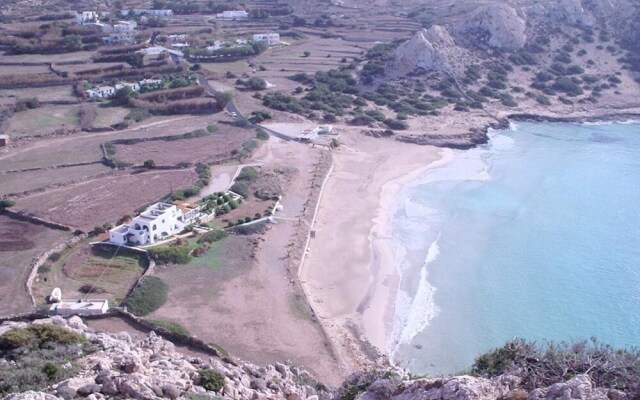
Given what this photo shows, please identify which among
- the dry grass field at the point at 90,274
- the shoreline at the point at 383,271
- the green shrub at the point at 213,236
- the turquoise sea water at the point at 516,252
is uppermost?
the green shrub at the point at 213,236

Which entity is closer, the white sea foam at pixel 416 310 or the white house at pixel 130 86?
the white sea foam at pixel 416 310

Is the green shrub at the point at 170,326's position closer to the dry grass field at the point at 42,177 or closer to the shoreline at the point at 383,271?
the shoreline at the point at 383,271

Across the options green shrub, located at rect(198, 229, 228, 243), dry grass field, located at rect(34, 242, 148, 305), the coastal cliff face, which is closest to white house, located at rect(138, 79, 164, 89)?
green shrub, located at rect(198, 229, 228, 243)

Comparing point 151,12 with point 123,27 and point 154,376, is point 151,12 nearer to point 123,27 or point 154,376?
point 123,27

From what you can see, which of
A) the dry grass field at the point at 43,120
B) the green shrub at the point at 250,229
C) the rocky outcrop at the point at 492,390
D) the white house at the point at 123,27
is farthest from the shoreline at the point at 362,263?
the white house at the point at 123,27

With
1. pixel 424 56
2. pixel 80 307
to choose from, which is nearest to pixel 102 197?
pixel 80 307

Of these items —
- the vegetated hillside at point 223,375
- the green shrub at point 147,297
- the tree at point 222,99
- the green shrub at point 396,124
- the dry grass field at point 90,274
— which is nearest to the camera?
the vegetated hillside at point 223,375
